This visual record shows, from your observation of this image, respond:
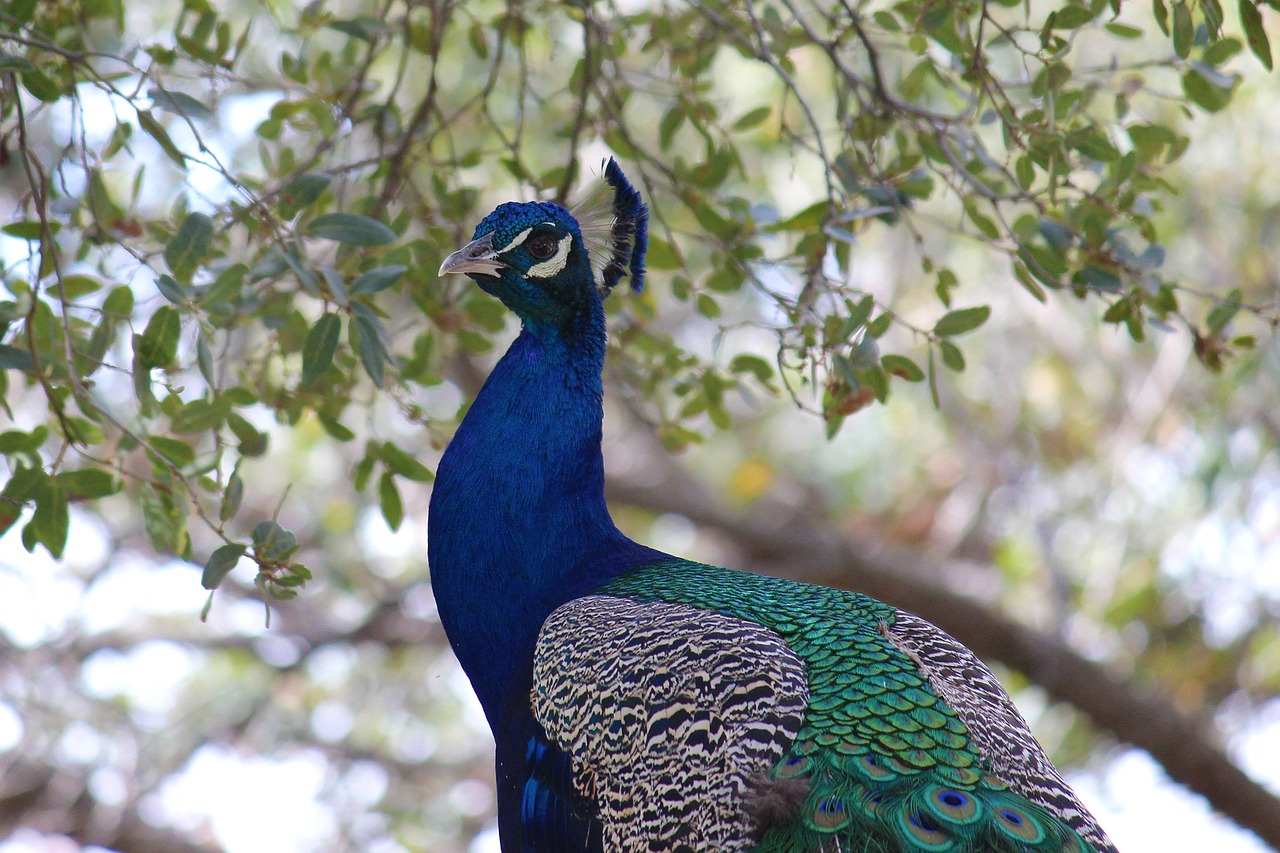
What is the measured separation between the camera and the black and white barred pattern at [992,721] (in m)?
2.30

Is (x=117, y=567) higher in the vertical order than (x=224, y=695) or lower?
higher

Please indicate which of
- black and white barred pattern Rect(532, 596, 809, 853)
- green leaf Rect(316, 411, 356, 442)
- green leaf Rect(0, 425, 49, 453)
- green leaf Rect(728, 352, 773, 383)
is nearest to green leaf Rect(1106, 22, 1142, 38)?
green leaf Rect(728, 352, 773, 383)

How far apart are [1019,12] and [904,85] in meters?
3.50

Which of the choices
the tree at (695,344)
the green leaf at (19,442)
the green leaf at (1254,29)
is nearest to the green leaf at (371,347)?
the tree at (695,344)

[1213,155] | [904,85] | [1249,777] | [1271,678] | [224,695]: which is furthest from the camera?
[224,695]

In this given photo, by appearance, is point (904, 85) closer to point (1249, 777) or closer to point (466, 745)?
point (1249, 777)

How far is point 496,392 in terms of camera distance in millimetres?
3146

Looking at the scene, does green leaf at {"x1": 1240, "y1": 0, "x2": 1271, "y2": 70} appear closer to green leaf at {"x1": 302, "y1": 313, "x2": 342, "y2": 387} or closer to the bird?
the bird

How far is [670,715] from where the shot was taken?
2402mm

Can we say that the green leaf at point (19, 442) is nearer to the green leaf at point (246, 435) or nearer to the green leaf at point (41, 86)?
the green leaf at point (246, 435)

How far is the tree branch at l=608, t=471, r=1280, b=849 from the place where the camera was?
5.57 meters

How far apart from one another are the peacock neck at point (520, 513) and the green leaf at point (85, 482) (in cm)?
71

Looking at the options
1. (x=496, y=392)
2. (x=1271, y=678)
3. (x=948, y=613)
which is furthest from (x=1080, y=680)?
(x=496, y=392)

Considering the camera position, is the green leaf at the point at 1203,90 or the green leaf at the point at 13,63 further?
the green leaf at the point at 1203,90
